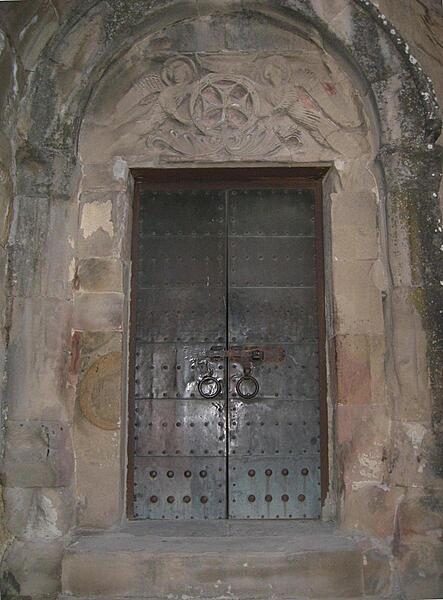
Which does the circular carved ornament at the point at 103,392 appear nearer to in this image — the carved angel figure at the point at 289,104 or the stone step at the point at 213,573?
the stone step at the point at 213,573

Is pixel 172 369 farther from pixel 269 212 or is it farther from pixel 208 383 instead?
pixel 269 212

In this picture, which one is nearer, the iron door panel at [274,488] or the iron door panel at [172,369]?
the iron door panel at [274,488]

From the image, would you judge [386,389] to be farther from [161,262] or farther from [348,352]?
[161,262]

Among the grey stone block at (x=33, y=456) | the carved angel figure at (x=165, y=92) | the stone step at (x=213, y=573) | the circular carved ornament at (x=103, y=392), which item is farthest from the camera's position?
the carved angel figure at (x=165, y=92)

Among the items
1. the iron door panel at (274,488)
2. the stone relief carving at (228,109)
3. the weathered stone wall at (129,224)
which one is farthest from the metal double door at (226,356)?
the stone relief carving at (228,109)

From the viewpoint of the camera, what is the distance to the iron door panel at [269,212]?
13.5 ft

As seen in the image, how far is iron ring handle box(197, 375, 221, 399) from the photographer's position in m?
3.88

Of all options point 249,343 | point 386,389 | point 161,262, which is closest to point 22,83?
point 161,262

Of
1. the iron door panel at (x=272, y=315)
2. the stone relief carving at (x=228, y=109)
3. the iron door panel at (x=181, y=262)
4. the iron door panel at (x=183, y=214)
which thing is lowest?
the iron door panel at (x=272, y=315)

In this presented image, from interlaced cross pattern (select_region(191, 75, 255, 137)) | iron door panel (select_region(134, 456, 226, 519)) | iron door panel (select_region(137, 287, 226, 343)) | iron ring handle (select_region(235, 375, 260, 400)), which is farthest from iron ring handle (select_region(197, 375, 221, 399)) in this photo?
interlaced cross pattern (select_region(191, 75, 255, 137))

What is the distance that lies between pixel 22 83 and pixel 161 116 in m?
0.81

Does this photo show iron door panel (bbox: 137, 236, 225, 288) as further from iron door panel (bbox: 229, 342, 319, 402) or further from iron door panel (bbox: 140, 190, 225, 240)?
iron door panel (bbox: 229, 342, 319, 402)

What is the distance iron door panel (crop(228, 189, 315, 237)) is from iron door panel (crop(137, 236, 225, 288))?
19 cm

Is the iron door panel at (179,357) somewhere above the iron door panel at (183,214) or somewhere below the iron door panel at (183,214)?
below
